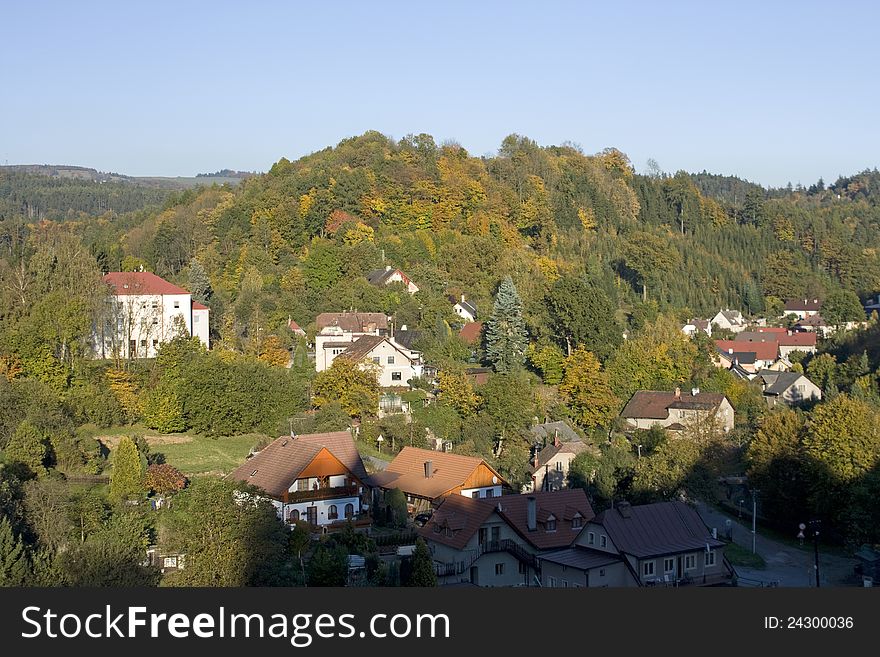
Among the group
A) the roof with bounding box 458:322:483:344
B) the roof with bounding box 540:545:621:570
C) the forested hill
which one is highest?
the forested hill

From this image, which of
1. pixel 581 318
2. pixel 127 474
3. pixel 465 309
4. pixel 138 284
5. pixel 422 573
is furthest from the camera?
pixel 465 309

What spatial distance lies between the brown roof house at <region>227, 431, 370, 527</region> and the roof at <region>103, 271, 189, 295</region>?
42.0 feet

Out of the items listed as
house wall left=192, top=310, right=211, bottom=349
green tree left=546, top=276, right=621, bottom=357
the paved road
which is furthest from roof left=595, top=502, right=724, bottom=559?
house wall left=192, top=310, right=211, bottom=349

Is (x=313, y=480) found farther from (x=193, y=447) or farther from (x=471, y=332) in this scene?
(x=471, y=332)

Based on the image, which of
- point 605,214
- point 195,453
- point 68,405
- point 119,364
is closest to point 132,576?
point 195,453

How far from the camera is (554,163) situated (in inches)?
2763

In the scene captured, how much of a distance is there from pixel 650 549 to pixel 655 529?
738 mm

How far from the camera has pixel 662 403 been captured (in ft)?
133

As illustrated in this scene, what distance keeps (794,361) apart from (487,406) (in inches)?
1022

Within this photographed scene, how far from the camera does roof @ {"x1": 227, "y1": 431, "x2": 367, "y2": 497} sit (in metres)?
27.4

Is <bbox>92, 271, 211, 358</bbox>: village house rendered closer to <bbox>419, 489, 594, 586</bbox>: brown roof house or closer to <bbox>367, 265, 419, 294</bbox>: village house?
<bbox>367, 265, 419, 294</bbox>: village house

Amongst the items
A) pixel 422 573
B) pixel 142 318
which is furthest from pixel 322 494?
pixel 142 318

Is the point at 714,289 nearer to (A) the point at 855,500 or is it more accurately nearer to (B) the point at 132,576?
(A) the point at 855,500

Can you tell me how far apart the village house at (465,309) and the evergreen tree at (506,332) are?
240 inches
